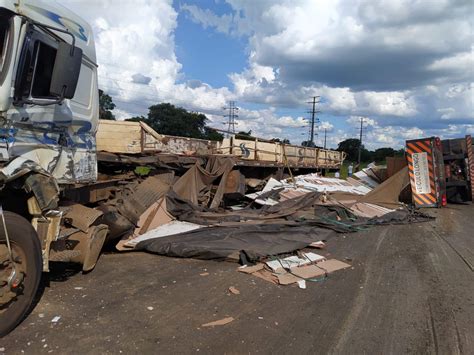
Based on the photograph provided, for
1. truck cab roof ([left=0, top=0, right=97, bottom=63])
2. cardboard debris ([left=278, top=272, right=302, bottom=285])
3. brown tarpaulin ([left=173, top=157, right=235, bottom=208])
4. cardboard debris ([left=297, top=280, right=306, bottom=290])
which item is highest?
truck cab roof ([left=0, top=0, right=97, bottom=63])

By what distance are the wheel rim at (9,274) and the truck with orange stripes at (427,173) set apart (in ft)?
40.5

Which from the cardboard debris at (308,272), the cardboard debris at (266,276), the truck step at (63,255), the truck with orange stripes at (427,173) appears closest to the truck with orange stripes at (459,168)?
the truck with orange stripes at (427,173)

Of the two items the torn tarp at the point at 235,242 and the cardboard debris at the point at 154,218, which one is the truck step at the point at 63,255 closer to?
the torn tarp at the point at 235,242

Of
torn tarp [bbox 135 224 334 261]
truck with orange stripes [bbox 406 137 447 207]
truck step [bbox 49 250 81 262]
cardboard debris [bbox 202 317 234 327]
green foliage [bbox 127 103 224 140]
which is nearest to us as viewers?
cardboard debris [bbox 202 317 234 327]

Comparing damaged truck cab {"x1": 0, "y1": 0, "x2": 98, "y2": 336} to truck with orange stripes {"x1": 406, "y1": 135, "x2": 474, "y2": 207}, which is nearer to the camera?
damaged truck cab {"x1": 0, "y1": 0, "x2": 98, "y2": 336}

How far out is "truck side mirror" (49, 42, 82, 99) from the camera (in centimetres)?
372

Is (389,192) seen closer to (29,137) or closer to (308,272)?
(308,272)

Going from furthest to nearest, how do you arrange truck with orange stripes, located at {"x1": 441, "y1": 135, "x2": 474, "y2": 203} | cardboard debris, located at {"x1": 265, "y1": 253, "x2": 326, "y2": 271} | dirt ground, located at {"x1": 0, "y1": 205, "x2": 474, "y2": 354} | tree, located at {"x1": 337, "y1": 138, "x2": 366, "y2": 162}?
tree, located at {"x1": 337, "y1": 138, "x2": 366, "y2": 162}, truck with orange stripes, located at {"x1": 441, "y1": 135, "x2": 474, "y2": 203}, cardboard debris, located at {"x1": 265, "y1": 253, "x2": 326, "y2": 271}, dirt ground, located at {"x1": 0, "y1": 205, "x2": 474, "y2": 354}

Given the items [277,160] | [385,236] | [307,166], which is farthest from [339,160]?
[385,236]

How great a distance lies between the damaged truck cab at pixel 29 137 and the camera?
3.63m

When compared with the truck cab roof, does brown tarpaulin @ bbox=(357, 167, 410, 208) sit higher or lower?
lower

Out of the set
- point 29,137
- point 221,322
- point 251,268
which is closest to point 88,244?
point 29,137

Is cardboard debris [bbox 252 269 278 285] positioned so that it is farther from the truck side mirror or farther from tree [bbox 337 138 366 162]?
tree [bbox 337 138 366 162]

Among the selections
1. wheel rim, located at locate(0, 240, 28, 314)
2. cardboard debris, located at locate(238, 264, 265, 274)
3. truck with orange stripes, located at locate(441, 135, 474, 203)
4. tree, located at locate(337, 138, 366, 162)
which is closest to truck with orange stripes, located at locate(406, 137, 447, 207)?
truck with orange stripes, located at locate(441, 135, 474, 203)
